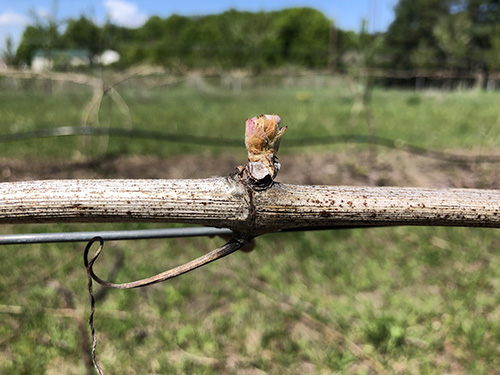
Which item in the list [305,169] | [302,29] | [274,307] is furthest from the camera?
[302,29]

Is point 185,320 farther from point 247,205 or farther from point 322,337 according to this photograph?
point 247,205

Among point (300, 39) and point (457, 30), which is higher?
point (300, 39)

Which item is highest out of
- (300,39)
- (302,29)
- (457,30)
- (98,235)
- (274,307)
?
(302,29)

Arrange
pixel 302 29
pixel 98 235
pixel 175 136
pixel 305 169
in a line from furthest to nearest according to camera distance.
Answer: pixel 302 29 < pixel 305 169 < pixel 175 136 < pixel 98 235

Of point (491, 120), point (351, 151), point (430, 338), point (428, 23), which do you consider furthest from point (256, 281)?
point (491, 120)

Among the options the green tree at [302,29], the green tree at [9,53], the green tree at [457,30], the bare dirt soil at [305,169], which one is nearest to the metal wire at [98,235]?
the green tree at [457,30]

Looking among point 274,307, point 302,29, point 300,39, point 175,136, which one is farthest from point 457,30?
point 302,29

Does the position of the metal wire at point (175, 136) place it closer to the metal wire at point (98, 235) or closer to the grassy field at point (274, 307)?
the grassy field at point (274, 307)

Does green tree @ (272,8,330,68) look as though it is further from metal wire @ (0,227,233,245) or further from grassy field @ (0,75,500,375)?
metal wire @ (0,227,233,245)

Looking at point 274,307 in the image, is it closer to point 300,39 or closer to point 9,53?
point 9,53

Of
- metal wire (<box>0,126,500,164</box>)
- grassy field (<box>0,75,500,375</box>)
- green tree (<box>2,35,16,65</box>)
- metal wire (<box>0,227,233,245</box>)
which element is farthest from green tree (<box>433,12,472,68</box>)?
green tree (<box>2,35,16,65</box>)
